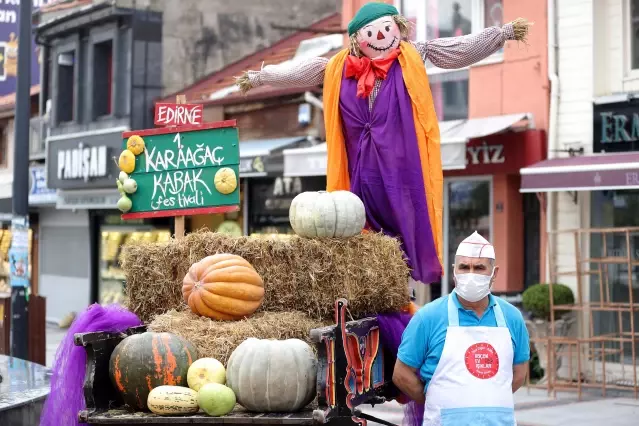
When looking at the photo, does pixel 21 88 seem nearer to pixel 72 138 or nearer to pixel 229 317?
pixel 229 317

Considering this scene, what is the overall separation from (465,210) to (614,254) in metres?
2.64

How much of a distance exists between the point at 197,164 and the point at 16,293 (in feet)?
Answer: 18.7

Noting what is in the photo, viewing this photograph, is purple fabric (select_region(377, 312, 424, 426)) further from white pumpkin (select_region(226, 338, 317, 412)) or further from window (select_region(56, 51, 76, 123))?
window (select_region(56, 51, 76, 123))

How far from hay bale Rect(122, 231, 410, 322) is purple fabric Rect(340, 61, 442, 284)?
0.22 metres

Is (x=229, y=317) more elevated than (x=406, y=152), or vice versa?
(x=406, y=152)

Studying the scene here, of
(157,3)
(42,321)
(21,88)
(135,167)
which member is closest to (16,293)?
(42,321)

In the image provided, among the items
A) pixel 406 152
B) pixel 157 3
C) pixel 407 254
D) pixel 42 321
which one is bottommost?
pixel 42 321

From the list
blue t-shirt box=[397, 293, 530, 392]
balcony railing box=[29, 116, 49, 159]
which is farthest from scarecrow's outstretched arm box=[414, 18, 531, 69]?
balcony railing box=[29, 116, 49, 159]

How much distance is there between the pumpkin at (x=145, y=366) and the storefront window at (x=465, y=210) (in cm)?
1031

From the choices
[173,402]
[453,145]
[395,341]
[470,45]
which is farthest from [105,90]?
[173,402]

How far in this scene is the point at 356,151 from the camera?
6.72 meters

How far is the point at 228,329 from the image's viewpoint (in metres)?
5.63

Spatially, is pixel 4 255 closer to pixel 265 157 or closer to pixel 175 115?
pixel 265 157

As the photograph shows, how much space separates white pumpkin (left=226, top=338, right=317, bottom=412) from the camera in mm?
4996
